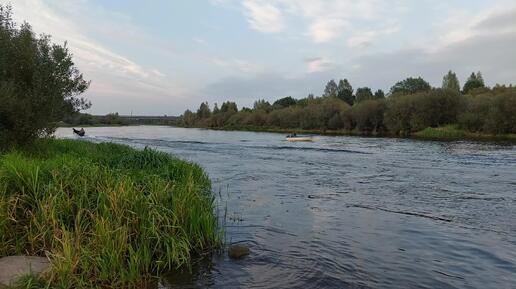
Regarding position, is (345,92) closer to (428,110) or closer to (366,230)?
(428,110)

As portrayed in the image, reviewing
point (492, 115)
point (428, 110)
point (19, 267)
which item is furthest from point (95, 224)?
A: point (428, 110)

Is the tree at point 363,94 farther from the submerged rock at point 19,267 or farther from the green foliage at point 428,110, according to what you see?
the submerged rock at point 19,267

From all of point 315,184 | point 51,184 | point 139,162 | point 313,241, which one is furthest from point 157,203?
point 315,184

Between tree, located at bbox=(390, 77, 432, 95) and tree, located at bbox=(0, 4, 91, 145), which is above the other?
tree, located at bbox=(390, 77, 432, 95)

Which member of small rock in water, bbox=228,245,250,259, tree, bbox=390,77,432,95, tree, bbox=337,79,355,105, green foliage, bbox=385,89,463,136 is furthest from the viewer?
tree, bbox=337,79,355,105

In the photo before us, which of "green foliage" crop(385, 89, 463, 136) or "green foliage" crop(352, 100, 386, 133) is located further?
"green foliage" crop(352, 100, 386, 133)

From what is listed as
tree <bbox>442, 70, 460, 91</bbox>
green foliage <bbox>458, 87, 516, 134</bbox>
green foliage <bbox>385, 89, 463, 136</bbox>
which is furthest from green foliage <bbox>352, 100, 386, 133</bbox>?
tree <bbox>442, 70, 460, 91</bbox>

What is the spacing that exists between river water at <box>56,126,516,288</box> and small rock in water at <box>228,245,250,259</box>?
22 cm

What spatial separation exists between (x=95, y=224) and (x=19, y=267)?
1664 mm

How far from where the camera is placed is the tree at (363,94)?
160400 mm

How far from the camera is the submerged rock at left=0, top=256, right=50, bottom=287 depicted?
8.23 metres

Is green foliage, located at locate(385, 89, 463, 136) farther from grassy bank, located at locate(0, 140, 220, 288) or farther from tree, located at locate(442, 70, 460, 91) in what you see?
grassy bank, located at locate(0, 140, 220, 288)

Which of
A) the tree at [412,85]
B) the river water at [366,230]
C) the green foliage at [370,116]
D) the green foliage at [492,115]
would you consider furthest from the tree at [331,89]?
the river water at [366,230]

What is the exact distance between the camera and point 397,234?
14891 millimetres
